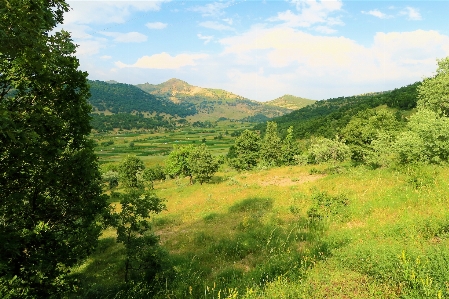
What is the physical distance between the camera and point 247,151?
5900 centimetres

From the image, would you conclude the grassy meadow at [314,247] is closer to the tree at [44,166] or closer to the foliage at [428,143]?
the foliage at [428,143]

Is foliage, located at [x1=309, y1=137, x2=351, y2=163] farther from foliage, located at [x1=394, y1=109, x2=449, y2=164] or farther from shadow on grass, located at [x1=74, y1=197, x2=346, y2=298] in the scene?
shadow on grass, located at [x1=74, y1=197, x2=346, y2=298]

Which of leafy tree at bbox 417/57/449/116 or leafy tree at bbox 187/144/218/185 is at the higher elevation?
leafy tree at bbox 417/57/449/116

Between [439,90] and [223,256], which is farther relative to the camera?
[439,90]

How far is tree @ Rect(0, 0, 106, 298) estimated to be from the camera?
19.2ft

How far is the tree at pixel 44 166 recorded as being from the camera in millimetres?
5855

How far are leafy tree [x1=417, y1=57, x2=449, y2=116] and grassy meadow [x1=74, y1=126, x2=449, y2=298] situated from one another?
21088 millimetres

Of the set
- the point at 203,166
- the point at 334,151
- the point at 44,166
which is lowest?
the point at 203,166

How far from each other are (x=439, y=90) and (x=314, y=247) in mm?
34404

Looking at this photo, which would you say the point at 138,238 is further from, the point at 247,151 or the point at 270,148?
the point at 270,148

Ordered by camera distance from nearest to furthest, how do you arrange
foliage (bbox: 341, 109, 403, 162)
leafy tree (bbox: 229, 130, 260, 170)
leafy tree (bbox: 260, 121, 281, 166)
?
foliage (bbox: 341, 109, 403, 162) → leafy tree (bbox: 229, 130, 260, 170) → leafy tree (bbox: 260, 121, 281, 166)

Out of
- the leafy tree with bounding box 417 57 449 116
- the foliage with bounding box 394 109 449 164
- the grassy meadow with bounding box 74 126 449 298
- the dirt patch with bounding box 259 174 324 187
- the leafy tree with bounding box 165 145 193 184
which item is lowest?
the leafy tree with bounding box 165 145 193 184

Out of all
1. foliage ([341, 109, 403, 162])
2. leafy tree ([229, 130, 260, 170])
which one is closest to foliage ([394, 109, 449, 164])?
foliage ([341, 109, 403, 162])

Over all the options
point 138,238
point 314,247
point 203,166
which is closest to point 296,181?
point 203,166
